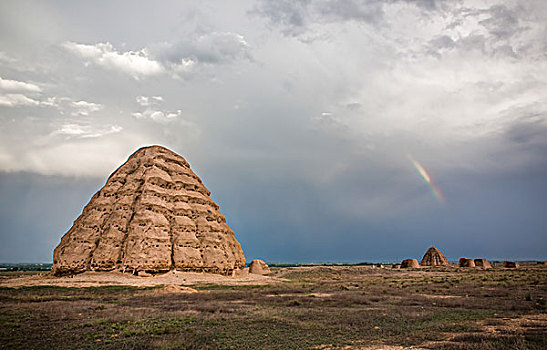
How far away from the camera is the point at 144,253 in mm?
37344

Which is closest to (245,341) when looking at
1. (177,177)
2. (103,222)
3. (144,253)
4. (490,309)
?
(490,309)

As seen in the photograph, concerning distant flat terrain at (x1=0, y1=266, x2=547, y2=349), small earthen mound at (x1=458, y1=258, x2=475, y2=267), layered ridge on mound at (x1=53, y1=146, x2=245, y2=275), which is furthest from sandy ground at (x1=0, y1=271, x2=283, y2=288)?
small earthen mound at (x1=458, y1=258, x2=475, y2=267)

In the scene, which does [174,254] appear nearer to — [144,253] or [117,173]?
[144,253]

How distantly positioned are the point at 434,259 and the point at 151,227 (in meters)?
65.9

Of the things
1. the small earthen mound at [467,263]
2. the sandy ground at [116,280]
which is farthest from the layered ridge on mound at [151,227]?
the small earthen mound at [467,263]

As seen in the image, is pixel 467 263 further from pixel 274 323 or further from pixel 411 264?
pixel 274 323

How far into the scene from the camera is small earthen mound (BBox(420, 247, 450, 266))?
7819 cm

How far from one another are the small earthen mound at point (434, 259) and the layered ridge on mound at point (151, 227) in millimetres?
50552

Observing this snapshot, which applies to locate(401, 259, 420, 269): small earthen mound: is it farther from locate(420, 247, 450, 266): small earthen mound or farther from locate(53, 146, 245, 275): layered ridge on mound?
locate(53, 146, 245, 275): layered ridge on mound

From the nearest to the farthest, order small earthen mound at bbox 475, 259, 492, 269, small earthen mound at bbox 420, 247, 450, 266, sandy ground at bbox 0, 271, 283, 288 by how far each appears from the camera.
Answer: sandy ground at bbox 0, 271, 283, 288 → small earthen mound at bbox 475, 259, 492, 269 → small earthen mound at bbox 420, 247, 450, 266

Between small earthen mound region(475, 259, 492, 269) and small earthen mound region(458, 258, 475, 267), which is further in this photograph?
small earthen mound region(458, 258, 475, 267)

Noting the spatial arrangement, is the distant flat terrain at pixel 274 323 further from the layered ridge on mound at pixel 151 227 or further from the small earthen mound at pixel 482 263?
the small earthen mound at pixel 482 263

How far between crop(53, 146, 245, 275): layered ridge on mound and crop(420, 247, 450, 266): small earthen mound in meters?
50.6

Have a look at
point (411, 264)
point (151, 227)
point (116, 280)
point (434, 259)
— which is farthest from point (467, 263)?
point (116, 280)
